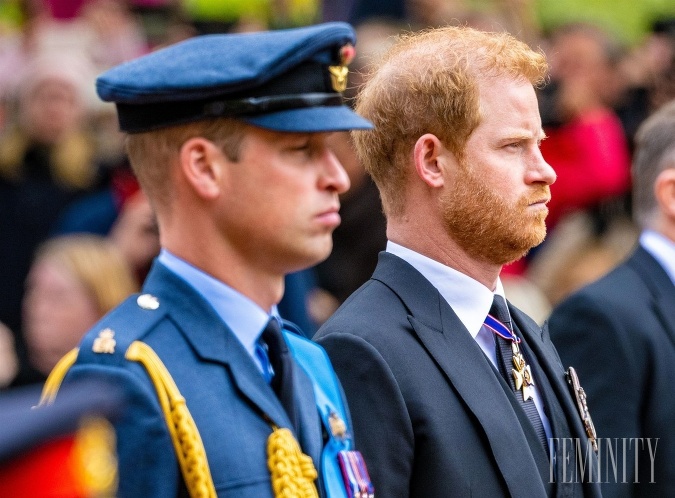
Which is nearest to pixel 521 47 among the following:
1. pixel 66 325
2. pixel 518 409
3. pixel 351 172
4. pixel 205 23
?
Result: pixel 518 409

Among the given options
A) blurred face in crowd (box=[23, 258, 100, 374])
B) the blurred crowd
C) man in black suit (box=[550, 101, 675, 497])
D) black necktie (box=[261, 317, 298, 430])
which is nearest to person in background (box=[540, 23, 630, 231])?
the blurred crowd

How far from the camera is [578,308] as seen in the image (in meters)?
4.01

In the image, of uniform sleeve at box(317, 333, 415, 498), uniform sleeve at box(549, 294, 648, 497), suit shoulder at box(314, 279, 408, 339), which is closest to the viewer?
uniform sleeve at box(317, 333, 415, 498)

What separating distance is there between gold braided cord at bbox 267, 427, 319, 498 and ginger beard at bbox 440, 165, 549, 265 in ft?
3.03

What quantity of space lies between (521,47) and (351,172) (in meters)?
2.77

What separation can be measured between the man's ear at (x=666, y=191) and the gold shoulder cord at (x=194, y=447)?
2.21m

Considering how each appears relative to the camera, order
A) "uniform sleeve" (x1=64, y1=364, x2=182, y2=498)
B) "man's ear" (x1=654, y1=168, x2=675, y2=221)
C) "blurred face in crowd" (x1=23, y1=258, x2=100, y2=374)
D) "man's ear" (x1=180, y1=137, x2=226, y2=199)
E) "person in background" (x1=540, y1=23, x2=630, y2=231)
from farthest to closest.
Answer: "person in background" (x1=540, y1=23, x2=630, y2=231) → "man's ear" (x1=654, y1=168, x2=675, y2=221) → "blurred face in crowd" (x1=23, y1=258, x2=100, y2=374) → "man's ear" (x1=180, y1=137, x2=226, y2=199) → "uniform sleeve" (x1=64, y1=364, x2=182, y2=498)

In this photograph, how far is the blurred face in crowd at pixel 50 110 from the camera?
6.49 meters

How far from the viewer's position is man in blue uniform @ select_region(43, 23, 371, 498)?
2385 mm

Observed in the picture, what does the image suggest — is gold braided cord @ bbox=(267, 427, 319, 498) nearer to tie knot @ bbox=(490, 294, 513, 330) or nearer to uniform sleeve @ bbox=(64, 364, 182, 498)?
uniform sleeve @ bbox=(64, 364, 182, 498)

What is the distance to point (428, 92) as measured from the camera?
126 inches

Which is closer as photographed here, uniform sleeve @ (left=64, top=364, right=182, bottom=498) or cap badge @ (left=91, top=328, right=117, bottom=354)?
uniform sleeve @ (left=64, top=364, right=182, bottom=498)

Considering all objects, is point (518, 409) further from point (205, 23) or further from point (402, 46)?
point (205, 23)

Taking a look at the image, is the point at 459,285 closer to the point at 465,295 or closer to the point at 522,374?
the point at 465,295
